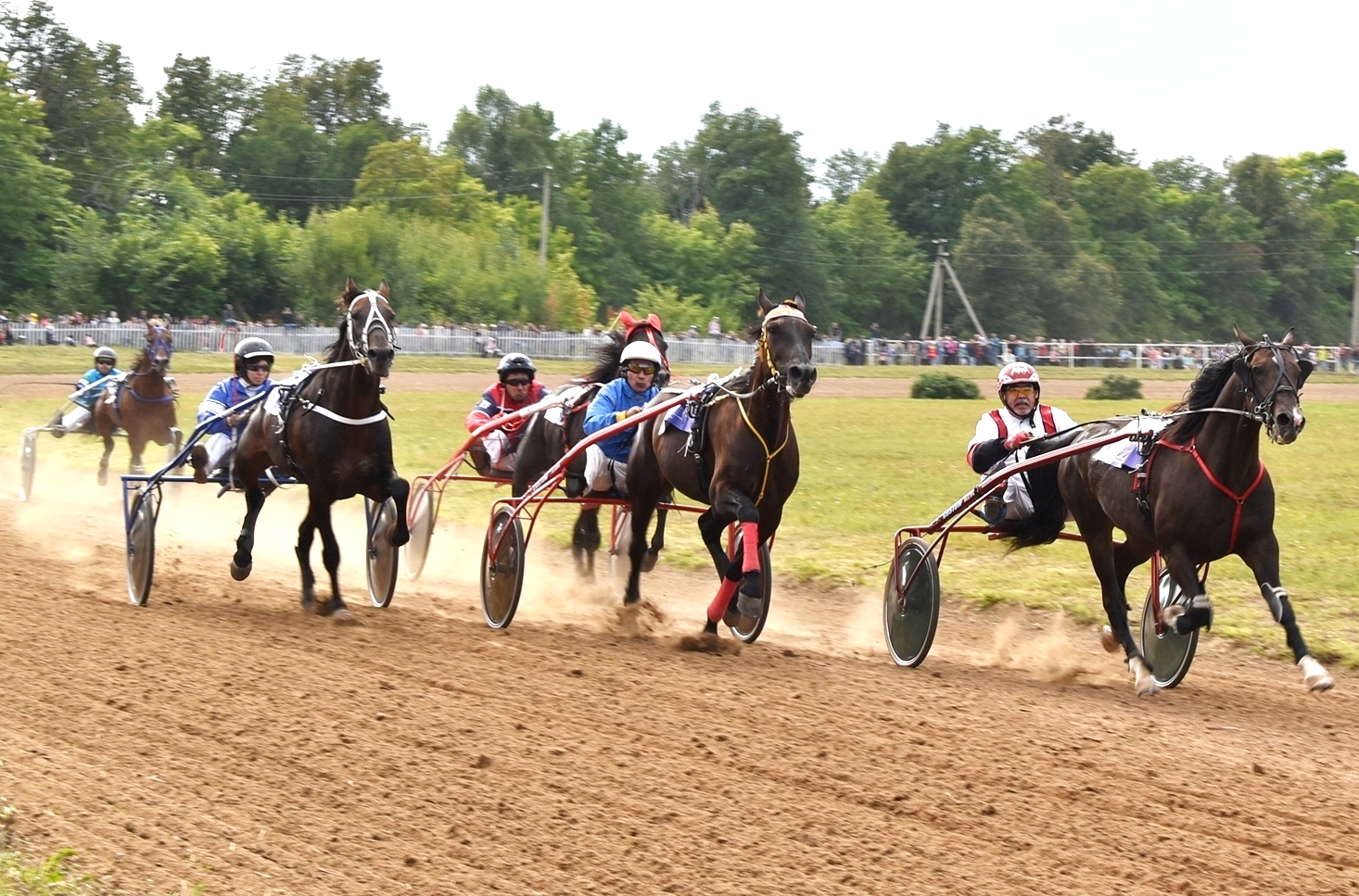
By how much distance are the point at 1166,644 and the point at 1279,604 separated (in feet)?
3.10

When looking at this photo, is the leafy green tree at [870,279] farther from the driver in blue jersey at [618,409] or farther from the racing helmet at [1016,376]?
the racing helmet at [1016,376]

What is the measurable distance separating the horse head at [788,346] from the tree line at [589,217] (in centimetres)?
3941

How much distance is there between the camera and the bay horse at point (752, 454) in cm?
716

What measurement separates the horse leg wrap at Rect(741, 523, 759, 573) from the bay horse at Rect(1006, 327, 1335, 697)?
1.51 metres

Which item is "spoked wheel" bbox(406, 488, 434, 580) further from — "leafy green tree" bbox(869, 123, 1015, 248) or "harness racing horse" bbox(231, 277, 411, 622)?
"leafy green tree" bbox(869, 123, 1015, 248)

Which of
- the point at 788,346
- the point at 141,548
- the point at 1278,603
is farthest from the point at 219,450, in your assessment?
the point at 1278,603

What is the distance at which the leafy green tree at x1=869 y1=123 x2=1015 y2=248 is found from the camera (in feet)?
242

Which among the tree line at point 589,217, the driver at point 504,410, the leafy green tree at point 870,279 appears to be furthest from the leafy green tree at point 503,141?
the driver at point 504,410

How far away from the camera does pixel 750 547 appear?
718cm

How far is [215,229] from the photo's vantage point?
46844 millimetres

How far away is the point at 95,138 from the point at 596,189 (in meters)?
20.3

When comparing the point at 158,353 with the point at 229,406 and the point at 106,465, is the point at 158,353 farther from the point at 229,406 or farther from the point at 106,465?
the point at 229,406

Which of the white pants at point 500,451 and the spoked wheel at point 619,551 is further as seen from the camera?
the white pants at point 500,451

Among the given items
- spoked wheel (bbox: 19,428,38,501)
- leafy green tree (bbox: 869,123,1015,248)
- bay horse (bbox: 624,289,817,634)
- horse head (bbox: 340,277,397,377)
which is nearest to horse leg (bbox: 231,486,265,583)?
horse head (bbox: 340,277,397,377)
